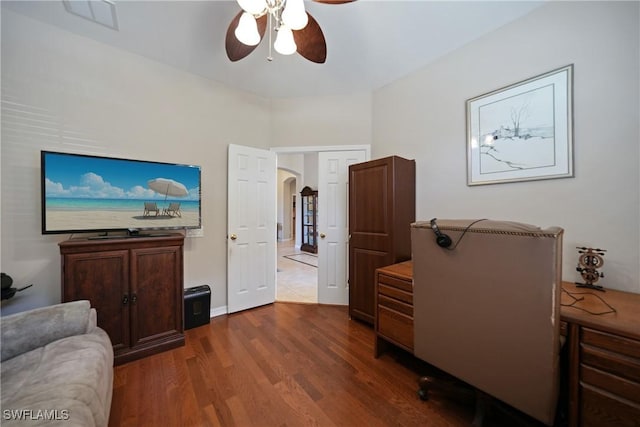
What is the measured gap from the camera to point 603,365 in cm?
98

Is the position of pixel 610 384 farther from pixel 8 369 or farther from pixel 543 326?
pixel 8 369

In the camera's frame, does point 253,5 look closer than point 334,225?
Yes

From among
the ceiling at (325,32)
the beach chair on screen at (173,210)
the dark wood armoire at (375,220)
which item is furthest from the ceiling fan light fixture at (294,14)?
the beach chair on screen at (173,210)

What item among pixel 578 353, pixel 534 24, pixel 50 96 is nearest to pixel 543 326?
pixel 578 353

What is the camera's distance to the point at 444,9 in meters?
1.79

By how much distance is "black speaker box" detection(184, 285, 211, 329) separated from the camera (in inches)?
93.4

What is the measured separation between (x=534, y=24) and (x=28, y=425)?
11.8ft

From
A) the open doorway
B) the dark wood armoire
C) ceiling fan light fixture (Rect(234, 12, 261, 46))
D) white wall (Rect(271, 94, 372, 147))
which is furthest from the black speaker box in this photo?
ceiling fan light fixture (Rect(234, 12, 261, 46))

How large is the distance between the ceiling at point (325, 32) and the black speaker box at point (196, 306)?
247 centimetres

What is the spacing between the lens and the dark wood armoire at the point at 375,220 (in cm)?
227

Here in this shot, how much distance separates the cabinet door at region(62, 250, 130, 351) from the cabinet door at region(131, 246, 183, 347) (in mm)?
58

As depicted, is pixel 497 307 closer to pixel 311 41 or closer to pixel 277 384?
pixel 277 384

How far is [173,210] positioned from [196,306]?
1.06m

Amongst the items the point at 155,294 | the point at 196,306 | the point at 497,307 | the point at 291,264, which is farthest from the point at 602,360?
the point at 291,264
